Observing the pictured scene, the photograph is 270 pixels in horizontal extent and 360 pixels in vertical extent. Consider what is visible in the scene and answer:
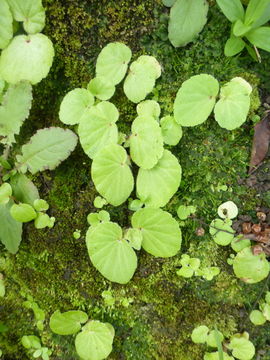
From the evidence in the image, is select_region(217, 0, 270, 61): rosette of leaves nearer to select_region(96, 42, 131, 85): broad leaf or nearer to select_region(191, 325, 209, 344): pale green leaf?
select_region(96, 42, 131, 85): broad leaf

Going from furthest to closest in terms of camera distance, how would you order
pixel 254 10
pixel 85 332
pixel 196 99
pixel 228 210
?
pixel 85 332, pixel 228 210, pixel 196 99, pixel 254 10

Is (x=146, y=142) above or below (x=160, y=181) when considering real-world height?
above

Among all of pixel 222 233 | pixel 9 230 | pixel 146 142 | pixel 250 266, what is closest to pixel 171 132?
pixel 146 142

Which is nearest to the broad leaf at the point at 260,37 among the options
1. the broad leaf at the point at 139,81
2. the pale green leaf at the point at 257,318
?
the broad leaf at the point at 139,81

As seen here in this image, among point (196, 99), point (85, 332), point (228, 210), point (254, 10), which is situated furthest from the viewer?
point (85, 332)

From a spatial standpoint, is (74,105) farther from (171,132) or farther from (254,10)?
(254,10)

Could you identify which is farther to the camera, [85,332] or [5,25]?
[85,332]

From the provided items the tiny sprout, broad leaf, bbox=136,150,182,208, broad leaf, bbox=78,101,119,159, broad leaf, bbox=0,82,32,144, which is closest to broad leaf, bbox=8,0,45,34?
broad leaf, bbox=0,82,32,144

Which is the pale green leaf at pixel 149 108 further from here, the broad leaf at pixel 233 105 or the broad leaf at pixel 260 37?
the broad leaf at pixel 260 37
